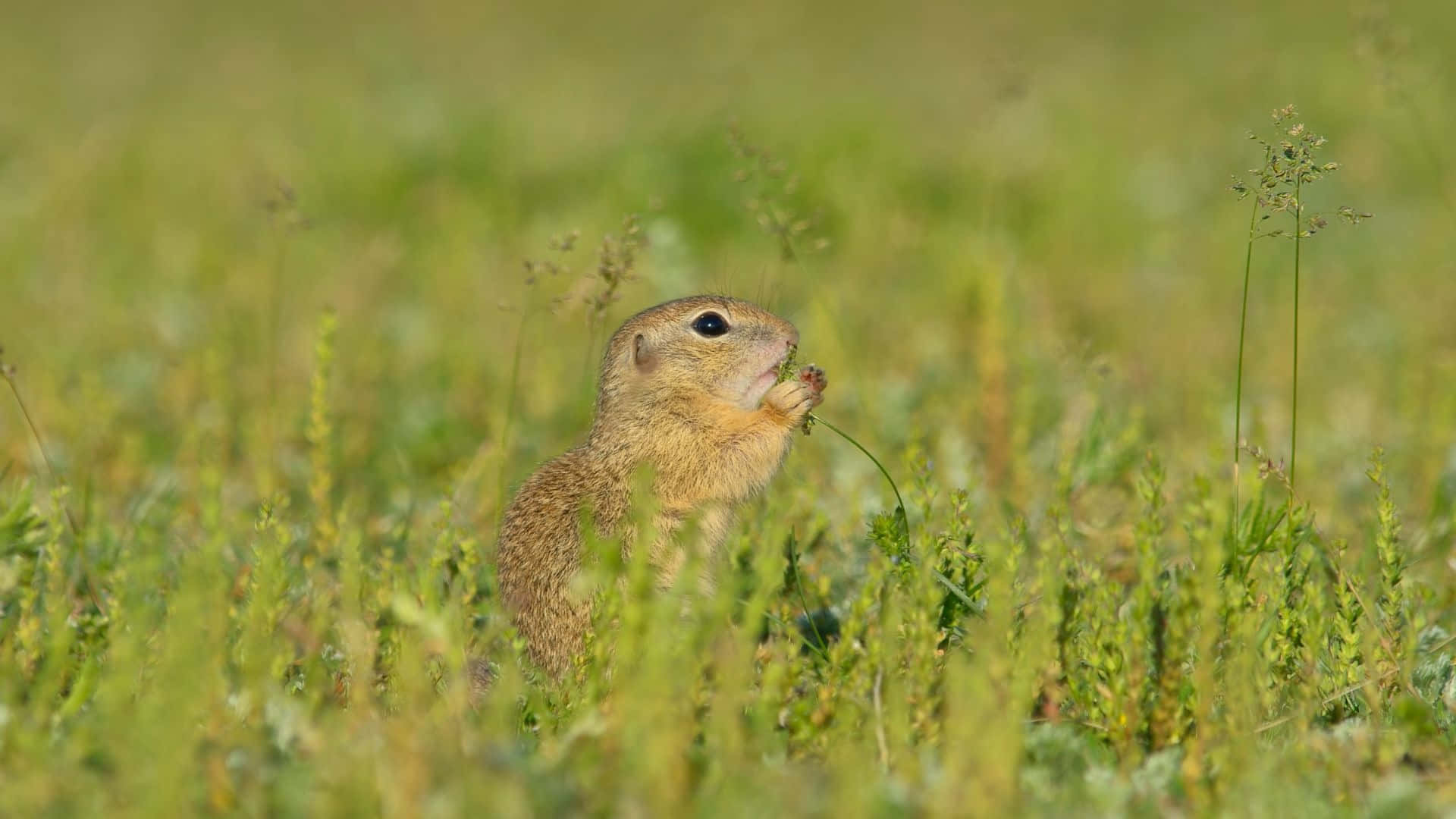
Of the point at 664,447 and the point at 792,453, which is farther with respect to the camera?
the point at 792,453

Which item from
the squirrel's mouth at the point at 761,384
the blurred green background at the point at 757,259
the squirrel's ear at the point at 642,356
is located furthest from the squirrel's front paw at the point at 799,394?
the squirrel's ear at the point at 642,356

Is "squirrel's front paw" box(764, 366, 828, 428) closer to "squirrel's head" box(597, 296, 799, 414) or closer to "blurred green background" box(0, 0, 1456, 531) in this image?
"squirrel's head" box(597, 296, 799, 414)

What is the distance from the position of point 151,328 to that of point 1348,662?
5.26 meters

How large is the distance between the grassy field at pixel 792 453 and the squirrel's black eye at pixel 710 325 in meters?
0.36

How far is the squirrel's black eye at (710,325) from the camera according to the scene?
14.6ft

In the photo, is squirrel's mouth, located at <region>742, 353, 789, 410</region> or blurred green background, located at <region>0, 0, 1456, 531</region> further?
blurred green background, located at <region>0, 0, 1456, 531</region>

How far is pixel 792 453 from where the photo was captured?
516 cm

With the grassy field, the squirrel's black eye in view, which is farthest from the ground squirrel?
the grassy field

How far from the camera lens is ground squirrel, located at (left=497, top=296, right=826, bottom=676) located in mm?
3686

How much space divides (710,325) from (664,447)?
483mm

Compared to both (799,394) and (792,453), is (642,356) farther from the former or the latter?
(792,453)

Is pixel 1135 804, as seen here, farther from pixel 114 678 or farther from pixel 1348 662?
pixel 114 678

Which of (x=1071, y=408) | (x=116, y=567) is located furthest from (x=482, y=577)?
(x=1071, y=408)

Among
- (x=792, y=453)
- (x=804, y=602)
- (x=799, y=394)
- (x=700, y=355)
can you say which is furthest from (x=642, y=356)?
(x=804, y=602)
